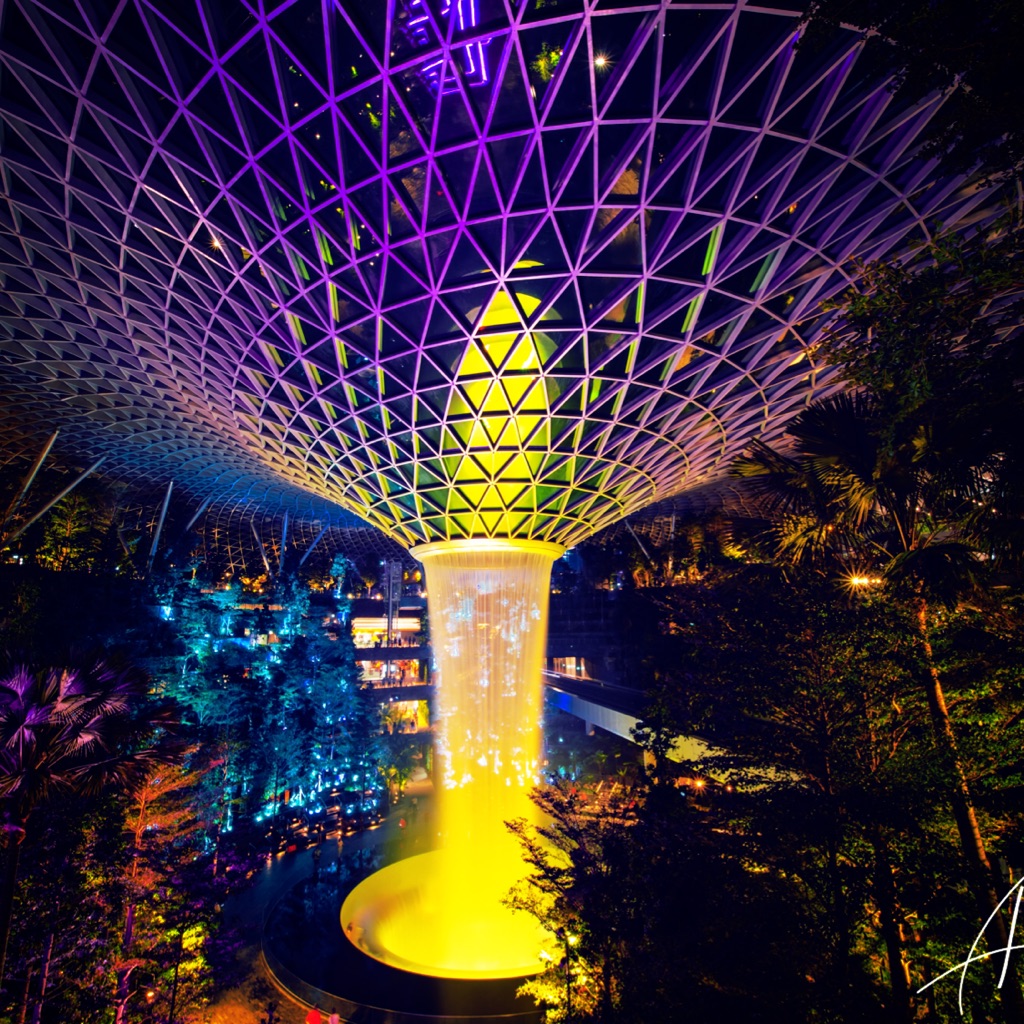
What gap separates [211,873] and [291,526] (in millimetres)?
57705

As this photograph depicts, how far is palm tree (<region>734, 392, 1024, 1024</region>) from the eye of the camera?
313 inches

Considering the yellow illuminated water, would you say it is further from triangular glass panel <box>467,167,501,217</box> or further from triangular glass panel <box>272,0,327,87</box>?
triangular glass panel <box>272,0,327,87</box>

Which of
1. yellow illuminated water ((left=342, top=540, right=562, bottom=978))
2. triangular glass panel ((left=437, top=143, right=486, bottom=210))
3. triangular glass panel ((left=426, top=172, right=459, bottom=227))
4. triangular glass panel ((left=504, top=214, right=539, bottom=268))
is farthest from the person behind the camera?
yellow illuminated water ((left=342, top=540, right=562, bottom=978))

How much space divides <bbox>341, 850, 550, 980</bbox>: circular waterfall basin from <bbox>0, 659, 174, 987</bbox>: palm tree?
42.2ft

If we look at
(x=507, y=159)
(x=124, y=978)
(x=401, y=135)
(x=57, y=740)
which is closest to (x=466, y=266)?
(x=507, y=159)

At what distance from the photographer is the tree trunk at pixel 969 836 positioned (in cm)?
702

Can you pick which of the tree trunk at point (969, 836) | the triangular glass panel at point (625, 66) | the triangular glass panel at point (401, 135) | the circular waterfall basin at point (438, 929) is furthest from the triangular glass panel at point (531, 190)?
the circular waterfall basin at point (438, 929)

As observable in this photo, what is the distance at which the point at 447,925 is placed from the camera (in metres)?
20.6

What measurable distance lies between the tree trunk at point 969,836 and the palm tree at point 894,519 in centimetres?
2

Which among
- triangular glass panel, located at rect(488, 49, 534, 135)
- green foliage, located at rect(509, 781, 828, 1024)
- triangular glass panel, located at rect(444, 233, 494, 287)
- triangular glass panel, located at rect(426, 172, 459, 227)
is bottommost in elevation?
Result: green foliage, located at rect(509, 781, 828, 1024)

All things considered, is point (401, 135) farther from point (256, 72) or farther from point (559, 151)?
point (559, 151)

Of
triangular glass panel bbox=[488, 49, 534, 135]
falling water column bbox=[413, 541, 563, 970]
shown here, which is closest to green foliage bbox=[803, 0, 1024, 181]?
triangular glass panel bbox=[488, 49, 534, 135]

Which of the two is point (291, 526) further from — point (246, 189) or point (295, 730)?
point (246, 189)

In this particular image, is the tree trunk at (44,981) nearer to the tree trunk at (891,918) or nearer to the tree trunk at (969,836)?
the tree trunk at (891,918)
